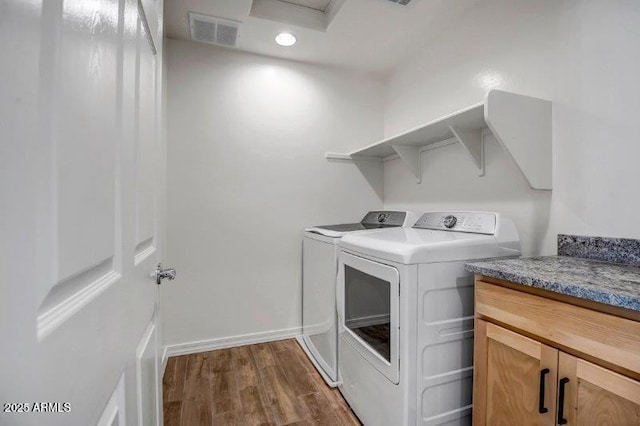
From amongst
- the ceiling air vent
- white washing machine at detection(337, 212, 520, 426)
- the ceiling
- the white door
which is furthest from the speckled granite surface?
the ceiling air vent

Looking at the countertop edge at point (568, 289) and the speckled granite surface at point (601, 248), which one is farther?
the speckled granite surface at point (601, 248)

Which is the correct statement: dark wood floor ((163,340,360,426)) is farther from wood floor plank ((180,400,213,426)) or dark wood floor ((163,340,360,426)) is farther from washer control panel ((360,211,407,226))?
washer control panel ((360,211,407,226))

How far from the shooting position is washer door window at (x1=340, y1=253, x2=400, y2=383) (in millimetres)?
1296

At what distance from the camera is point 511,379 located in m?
1.05

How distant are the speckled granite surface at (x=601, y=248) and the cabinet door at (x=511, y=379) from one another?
0.59 metres

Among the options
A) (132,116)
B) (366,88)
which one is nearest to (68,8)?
(132,116)

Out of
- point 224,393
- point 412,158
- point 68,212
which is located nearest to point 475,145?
point 412,158

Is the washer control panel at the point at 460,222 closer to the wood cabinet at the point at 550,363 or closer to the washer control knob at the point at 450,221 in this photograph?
the washer control knob at the point at 450,221

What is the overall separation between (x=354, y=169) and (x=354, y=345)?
1.67 m

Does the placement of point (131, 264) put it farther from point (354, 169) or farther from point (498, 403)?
point (354, 169)

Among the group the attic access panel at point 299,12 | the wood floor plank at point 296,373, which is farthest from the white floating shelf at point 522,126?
the wood floor plank at point 296,373

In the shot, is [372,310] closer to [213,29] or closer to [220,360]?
[220,360]

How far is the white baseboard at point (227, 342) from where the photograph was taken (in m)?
2.26

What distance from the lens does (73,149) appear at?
0.40 m
